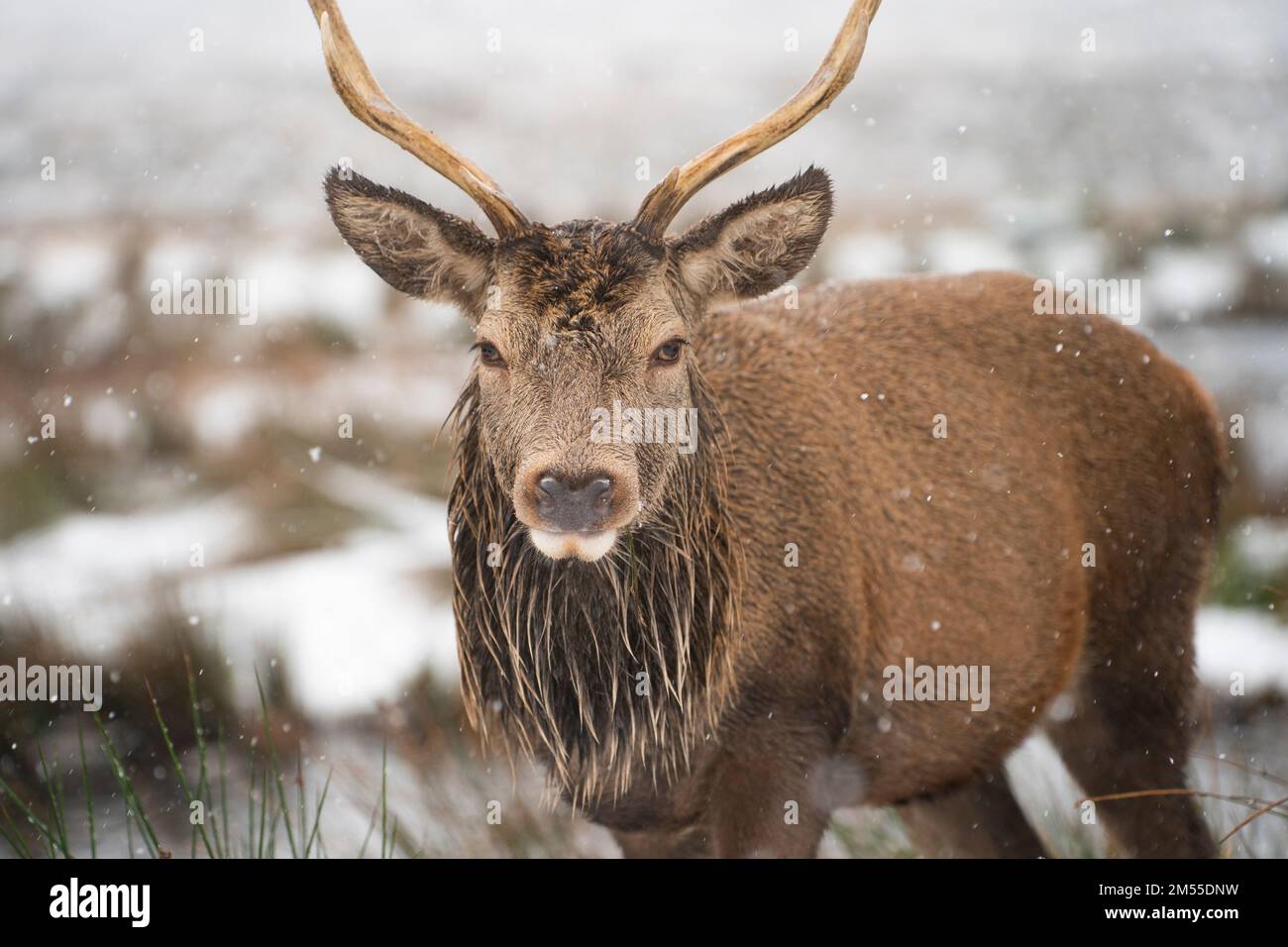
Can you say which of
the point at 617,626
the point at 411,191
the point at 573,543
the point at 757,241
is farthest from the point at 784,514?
the point at 411,191

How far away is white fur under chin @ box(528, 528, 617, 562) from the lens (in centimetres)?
249

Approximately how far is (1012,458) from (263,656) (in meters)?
3.61

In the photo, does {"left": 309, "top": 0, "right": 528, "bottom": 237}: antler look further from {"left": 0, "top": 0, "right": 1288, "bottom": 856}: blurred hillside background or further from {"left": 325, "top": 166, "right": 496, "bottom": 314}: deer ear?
{"left": 0, "top": 0, "right": 1288, "bottom": 856}: blurred hillside background

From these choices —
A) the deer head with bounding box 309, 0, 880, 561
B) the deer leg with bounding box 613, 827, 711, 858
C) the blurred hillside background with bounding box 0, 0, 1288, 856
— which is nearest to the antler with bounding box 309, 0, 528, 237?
the deer head with bounding box 309, 0, 880, 561

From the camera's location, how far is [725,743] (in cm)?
303

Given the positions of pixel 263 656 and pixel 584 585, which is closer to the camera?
pixel 584 585

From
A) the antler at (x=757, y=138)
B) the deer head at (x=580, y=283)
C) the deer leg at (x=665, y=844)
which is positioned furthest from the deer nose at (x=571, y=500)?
the deer leg at (x=665, y=844)

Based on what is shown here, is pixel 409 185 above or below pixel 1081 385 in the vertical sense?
above

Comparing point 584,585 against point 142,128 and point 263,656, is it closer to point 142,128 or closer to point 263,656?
point 263,656

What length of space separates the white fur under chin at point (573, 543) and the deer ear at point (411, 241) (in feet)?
2.48

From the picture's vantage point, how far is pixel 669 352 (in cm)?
282

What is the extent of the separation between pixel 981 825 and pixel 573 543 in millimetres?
2272
